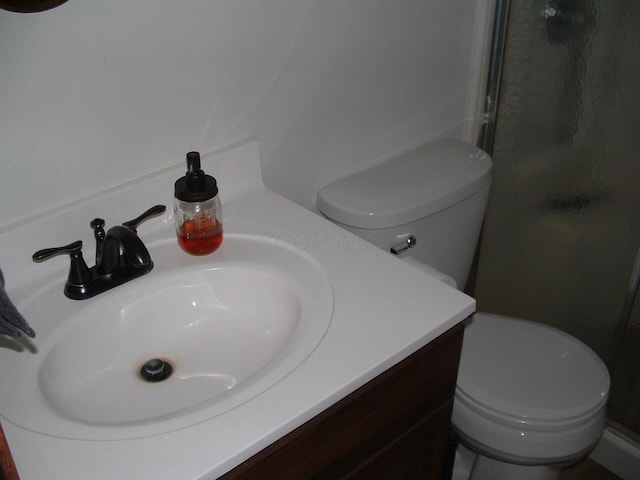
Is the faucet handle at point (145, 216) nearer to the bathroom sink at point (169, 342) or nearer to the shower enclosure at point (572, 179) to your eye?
the bathroom sink at point (169, 342)

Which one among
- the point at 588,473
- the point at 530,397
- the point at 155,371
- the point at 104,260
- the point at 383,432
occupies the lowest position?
the point at 588,473

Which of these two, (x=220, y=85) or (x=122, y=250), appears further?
(x=220, y=85)

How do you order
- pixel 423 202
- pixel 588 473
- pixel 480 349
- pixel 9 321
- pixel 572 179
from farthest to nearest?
1. pixel 588 473
2. pixel 572 179
3. pixel 480 349
4. pixel 423 202
5. pixel 9 321

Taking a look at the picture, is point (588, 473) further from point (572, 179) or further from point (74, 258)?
point (74, 258)

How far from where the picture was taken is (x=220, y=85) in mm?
1104

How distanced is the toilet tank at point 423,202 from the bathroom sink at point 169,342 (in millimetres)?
263

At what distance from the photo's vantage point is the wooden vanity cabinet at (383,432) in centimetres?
80

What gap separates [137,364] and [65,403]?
0.43 feet

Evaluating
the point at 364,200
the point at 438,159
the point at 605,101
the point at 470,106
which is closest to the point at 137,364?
the point at 364,200

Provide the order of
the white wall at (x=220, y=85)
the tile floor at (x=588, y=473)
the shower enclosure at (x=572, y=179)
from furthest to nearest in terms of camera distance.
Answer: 1. the tile floor at (x=588, y=473)
2. the shower enclosure at (x=572, y=179)
3. the white wall at (x=220, y=85)

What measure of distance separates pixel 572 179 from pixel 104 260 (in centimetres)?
→ 114

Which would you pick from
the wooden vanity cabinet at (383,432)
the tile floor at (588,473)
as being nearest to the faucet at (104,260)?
the wooden vanity cabinet at (383,432)

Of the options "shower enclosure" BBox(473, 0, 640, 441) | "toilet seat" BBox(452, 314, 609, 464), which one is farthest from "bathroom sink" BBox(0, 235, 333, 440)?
"shower enclosure" BBox(473, 0, 640, 441)

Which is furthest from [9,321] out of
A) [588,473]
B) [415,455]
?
[588,473]
